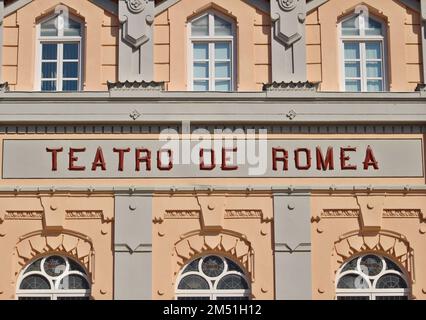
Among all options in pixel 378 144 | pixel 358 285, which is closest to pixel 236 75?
pixel 378 144

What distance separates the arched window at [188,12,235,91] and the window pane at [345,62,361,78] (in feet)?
8.95

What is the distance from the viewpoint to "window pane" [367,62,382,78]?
1189 inches

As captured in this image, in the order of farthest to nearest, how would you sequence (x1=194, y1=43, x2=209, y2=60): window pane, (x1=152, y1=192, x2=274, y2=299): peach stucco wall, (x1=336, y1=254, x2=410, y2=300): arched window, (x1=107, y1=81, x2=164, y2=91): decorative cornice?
(x1=194, y1=43, x2=209, y2=60): window pane < (x1=107, y1=81, x2=164, y2=91): decorative cornice < (x1=336, y1=254, x2=410, y2=300): arched window < (x1=152, y1=192, x2=274, y2=299): peach stucco wall

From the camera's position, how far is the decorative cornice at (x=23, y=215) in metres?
29.0

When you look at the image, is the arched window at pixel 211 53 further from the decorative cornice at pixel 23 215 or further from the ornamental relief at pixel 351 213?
the decorative cornice at pixel 23 215

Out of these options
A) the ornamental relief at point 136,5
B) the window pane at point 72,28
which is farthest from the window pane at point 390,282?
the window pane at point 72,28

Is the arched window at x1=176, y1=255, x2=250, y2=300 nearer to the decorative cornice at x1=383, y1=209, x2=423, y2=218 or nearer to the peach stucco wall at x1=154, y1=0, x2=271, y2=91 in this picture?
the decorative cornice at x1=383, y1=209, x2=423, y2=218

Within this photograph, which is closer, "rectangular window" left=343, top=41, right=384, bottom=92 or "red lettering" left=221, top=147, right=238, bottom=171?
"red lettering" left=221, top=147, right=238, bottom=171

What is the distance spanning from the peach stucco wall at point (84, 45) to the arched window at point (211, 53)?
1885mm

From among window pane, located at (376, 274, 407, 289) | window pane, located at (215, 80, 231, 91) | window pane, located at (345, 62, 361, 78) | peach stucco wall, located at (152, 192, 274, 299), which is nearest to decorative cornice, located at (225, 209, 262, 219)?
peach stucco wall, located at (152, 192, 274, 299)

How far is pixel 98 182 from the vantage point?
2922 cm

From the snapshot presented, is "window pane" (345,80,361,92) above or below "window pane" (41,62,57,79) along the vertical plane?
below

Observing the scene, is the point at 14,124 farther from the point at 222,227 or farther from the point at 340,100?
the point at 340,100
